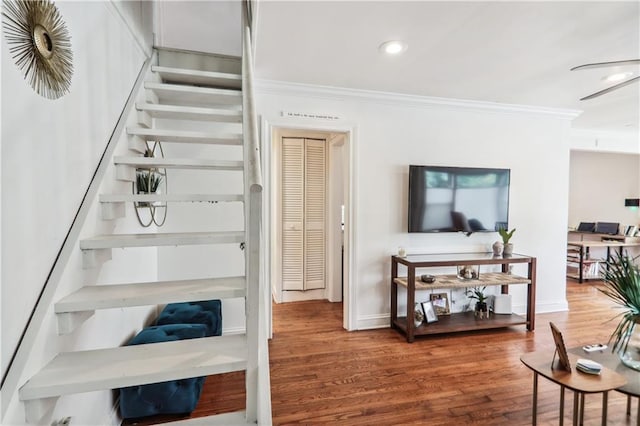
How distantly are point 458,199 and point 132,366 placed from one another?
349cm

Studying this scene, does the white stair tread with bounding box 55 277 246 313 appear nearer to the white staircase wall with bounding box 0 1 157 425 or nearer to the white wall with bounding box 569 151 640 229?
the white staircase wall with bounding box 0 1 157 425

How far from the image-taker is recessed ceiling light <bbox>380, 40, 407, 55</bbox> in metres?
2.40

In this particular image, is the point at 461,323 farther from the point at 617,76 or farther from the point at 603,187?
the point at 603,187

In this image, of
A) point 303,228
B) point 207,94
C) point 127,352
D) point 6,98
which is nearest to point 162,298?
point 127,352

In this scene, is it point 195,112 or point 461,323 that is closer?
point 195,112

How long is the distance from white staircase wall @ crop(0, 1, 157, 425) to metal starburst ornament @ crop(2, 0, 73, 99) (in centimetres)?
5

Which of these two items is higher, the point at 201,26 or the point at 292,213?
the point at 201,26

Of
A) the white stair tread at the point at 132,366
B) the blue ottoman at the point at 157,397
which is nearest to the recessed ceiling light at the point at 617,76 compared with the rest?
the white stair tread at the point at 132,366

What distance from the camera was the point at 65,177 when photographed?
140 centimetres

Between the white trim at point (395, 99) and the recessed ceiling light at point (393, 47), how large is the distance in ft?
2.89

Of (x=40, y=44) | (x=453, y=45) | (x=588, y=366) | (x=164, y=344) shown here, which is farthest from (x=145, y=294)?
(x=453, y=45)

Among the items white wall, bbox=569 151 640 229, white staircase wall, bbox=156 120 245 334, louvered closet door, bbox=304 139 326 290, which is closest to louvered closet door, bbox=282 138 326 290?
louvered closet door, bbox=304 139 326 290

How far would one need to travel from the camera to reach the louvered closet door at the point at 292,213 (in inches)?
179

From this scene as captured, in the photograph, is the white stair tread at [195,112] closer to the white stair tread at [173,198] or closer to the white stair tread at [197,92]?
the white stair tread at [197,92]
